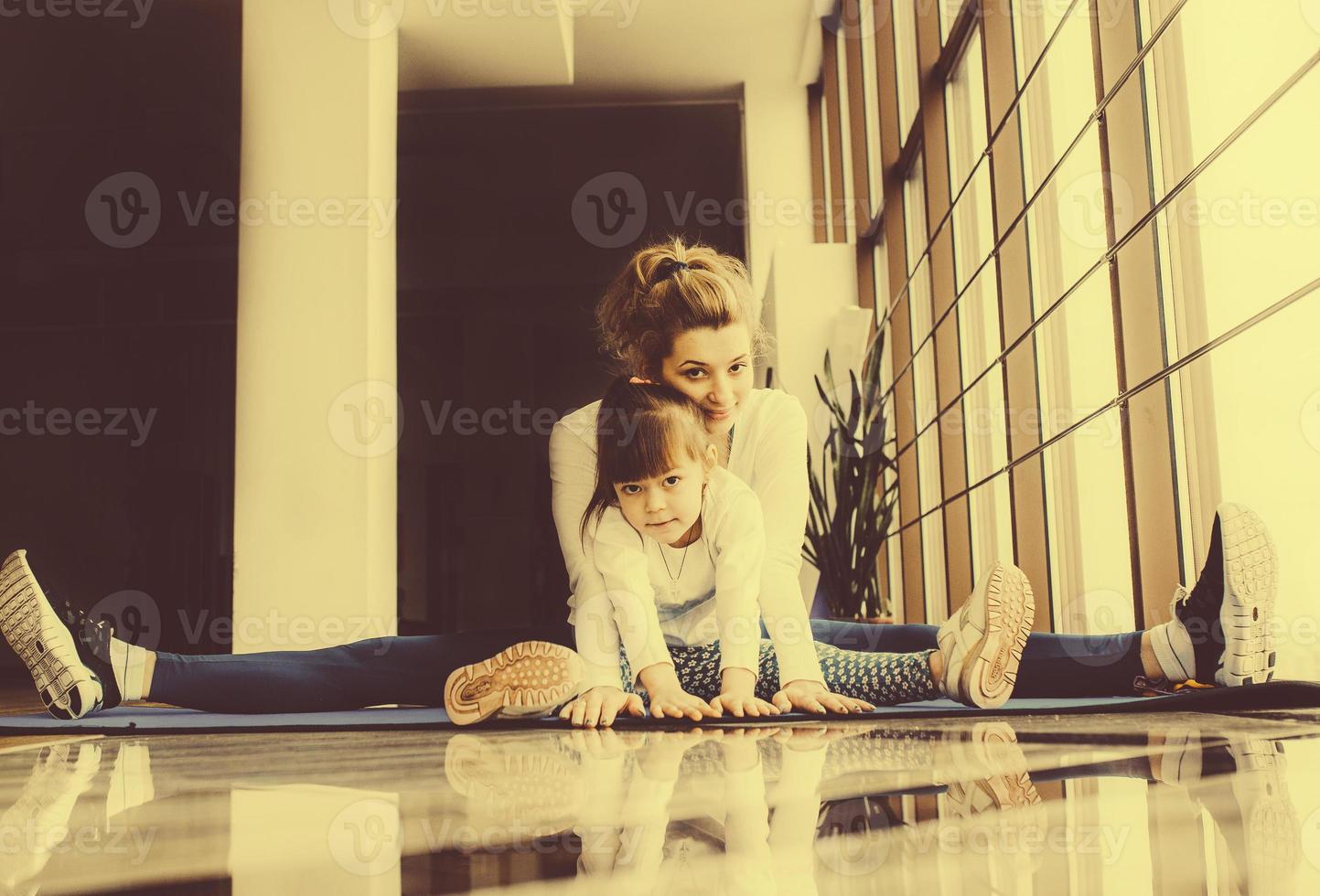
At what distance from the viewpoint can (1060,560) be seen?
2.30 meters

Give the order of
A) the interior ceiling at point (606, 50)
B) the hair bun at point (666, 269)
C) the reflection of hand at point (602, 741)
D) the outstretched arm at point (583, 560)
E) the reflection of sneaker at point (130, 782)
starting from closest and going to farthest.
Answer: the reflection of sneaker at point (130, 782) < the reflection of hand at point (602, 741) < the outstretched arm at point (583, 560) < the hair bun at point (666, 269) < the interior ceiling at point (606, 50)

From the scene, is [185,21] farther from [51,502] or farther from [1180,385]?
[1180,385]

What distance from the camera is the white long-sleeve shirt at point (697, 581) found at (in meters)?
1.51

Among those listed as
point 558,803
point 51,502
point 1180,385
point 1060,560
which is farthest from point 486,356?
point 558,803

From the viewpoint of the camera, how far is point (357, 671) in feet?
5.74

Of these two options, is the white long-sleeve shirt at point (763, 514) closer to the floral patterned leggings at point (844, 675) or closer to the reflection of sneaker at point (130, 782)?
the floral patterned leggings at point (844, 675)

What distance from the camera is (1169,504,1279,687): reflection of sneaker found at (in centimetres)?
133

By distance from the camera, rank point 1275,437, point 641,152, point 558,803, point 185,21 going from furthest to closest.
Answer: point 641,152, point 185,21, point 1275,437, point 558,803

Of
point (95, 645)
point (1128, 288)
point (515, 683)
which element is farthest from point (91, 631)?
point (1128, 288)

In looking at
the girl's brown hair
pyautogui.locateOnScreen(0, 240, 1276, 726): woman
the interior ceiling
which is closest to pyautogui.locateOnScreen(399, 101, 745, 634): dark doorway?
the interior ceiling

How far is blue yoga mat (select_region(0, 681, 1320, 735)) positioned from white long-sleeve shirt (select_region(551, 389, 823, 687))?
0.12 meters

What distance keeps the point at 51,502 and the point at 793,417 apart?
5847mm

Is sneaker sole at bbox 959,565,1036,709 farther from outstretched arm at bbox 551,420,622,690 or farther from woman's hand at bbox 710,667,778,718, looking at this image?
outstretched arm at bbox 551,420,622,690

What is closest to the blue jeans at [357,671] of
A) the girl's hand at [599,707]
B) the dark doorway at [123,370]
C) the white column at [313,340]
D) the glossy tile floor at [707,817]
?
the girl's hand at [599,707]
